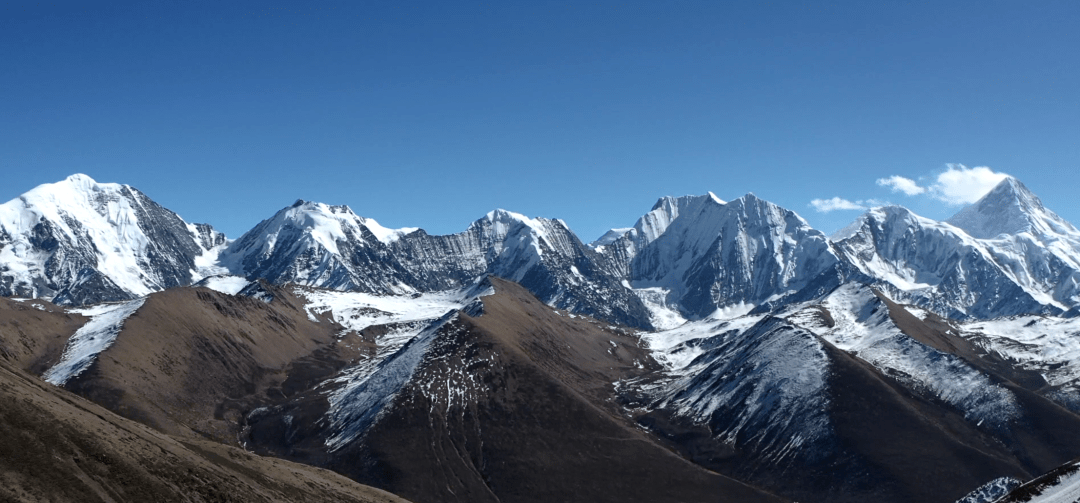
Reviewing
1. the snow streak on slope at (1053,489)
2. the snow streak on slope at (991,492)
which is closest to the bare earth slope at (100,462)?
the snow streak on slope at (1053,489)

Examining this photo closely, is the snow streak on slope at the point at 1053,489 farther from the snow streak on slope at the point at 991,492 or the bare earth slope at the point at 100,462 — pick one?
the bare earth slope at the point at 100,462

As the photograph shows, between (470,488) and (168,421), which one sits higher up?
(168,421)

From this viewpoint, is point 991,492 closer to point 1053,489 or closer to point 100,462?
point 1053,489

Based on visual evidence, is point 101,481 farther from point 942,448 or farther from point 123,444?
point 942,448

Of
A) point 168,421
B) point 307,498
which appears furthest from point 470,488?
point 307,498

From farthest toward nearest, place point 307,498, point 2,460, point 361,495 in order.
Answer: point 361,495
point 307,498
point 2,460

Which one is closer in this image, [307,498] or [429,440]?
[307,498]

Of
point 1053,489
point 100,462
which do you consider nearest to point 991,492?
point 1053,489

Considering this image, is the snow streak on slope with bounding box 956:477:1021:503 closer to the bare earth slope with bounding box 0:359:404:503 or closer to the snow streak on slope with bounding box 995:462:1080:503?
the snow streak on slope with bounding box 995:462:1080:503

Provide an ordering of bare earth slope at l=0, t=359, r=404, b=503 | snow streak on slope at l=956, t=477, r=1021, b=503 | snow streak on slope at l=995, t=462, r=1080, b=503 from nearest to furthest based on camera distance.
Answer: bare earth slope at l=0, t=359, r=404, b=503 → snow streak on slope at l=995, t=462, r=1080, b=503 → snow streak on slope at l=956, t=477, r=1021, b=503

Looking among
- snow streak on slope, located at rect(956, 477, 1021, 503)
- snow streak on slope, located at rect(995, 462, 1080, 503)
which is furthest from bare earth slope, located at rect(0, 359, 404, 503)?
snow streak on slope, located at rect(956, 477, 1021, 503)

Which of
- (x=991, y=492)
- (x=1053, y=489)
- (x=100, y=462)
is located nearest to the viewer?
(x=100, y=462)
